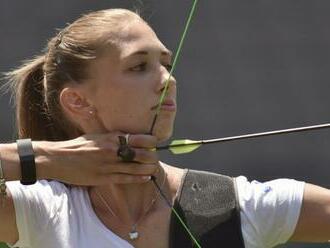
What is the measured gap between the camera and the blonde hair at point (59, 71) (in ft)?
6.49

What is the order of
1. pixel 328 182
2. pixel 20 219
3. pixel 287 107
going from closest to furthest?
pixel 20 219
pixel 328 182
pixel 287 107

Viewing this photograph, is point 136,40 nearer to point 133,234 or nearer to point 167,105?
point 167,105

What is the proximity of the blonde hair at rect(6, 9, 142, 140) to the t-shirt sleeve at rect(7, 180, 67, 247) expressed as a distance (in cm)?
19

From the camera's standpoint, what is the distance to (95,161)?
1.75m

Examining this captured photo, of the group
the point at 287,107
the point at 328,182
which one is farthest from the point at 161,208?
the point at 287,107

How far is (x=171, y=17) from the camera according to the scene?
4.65m

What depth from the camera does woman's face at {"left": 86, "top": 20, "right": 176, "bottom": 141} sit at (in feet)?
6.16

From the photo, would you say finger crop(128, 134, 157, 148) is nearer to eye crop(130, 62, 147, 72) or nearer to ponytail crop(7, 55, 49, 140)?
eye crop(130, 62, 147, 72)

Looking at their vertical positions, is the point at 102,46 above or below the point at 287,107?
above

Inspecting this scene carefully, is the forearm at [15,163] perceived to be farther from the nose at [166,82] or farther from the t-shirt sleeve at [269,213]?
the t-shirt sleeve at [269,213]

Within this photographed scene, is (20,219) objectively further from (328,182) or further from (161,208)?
(328,182)

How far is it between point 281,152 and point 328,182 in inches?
11.2

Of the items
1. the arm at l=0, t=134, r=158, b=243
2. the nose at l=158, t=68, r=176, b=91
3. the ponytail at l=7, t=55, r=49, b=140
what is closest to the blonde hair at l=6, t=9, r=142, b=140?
the ponytail at l=7, t=55, r=49, b=140

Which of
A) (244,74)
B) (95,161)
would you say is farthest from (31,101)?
(244,74)
